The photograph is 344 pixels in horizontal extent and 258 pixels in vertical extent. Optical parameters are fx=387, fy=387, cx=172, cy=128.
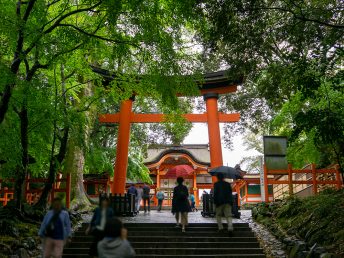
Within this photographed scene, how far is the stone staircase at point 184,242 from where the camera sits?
9000mm

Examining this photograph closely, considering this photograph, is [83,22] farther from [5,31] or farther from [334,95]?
[334,95]

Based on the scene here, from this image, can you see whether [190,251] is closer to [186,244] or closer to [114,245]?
[186,244]

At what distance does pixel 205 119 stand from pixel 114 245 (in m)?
13.3

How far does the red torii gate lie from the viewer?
620 inches

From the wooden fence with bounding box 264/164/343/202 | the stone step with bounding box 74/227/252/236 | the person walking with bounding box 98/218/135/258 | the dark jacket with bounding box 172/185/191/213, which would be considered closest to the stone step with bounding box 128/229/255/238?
the stone step with bounding box 74/227/252/236

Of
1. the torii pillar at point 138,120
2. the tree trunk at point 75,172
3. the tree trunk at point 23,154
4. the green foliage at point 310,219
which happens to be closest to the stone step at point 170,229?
the green foliage at point 310,219

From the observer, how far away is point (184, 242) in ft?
31.3

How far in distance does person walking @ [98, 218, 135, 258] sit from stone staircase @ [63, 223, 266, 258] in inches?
187

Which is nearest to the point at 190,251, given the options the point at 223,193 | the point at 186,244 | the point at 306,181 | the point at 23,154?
the point at 186,244

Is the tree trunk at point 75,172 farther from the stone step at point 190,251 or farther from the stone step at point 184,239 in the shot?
the stone step at point 190,251

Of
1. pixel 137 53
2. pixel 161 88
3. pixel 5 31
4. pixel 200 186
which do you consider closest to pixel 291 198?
pixel 161 88

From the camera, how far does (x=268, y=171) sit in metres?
13.5

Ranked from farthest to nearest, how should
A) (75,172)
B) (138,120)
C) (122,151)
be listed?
(138,120) → (75,172) → (122,151)

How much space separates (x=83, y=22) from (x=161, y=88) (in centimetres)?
286
